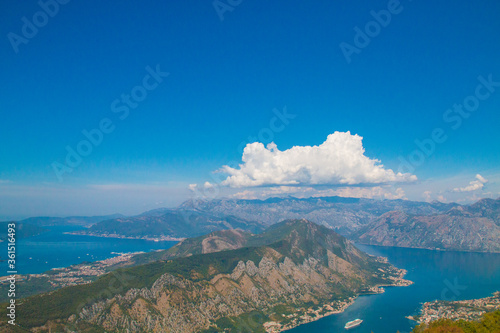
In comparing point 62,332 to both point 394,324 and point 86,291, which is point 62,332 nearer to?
point 86,291

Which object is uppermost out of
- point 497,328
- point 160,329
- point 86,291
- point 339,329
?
point 497,328

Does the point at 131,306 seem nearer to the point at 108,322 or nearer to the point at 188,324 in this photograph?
the point at 108,322

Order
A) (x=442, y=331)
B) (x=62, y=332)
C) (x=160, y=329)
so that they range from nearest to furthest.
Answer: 1. (x=442, y=331)
2. (x=62, y=332)
3. (x=160, y=329)

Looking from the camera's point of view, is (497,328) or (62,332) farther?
(62,332)

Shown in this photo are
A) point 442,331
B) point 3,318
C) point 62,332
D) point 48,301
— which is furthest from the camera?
point 48,301

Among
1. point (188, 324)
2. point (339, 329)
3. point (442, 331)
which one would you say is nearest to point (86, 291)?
point (188, 324)

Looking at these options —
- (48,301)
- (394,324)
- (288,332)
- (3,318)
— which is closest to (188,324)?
(288,332)

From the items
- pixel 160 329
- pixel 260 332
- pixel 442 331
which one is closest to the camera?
pixel 442 331

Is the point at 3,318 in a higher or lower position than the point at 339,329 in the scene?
higher

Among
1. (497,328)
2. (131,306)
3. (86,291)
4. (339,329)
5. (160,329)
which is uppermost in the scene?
(497,328)
